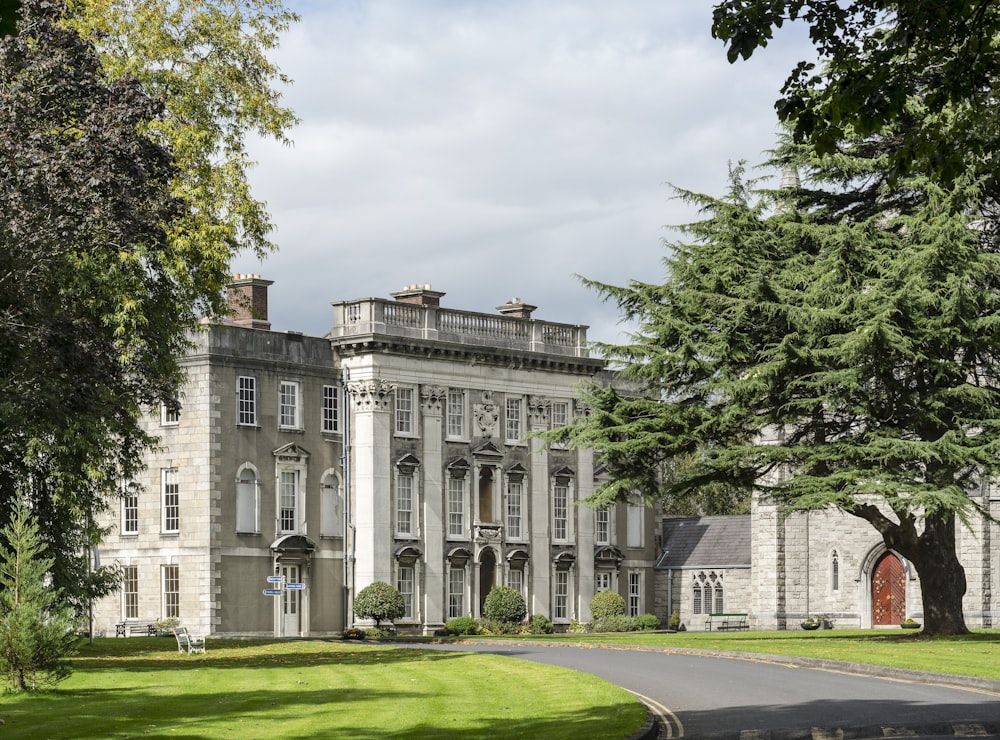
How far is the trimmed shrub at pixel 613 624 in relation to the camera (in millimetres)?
68438

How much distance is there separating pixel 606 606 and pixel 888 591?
12.3 meters

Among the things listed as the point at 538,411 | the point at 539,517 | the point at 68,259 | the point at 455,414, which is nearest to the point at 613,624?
the point at 539,517

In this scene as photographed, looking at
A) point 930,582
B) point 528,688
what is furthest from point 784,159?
point 528,688

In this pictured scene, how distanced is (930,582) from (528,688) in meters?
19.7

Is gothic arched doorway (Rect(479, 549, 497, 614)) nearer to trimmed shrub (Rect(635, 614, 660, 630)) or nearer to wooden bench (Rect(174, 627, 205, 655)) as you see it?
trimmed shrub (Rect(635, 614, 660, 630))

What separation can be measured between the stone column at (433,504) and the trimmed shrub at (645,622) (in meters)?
9.18

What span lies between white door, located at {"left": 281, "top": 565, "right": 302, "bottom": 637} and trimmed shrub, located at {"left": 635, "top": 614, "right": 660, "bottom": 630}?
50.5ft

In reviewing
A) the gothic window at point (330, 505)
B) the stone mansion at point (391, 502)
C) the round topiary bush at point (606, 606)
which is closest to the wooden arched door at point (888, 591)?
the stone mansion at point (391, 502)

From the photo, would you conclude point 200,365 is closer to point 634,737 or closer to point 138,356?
point 138,356

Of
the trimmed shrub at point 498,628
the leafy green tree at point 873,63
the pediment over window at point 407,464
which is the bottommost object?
the trimmed shrub at point 498,628

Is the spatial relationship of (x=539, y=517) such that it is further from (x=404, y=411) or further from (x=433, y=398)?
(x=404, y=411)

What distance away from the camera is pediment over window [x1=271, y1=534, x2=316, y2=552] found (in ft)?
202

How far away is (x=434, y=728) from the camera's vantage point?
63.4 ft

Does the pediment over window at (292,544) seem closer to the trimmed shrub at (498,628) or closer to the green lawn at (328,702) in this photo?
the trimmed shrub at (498,628)
